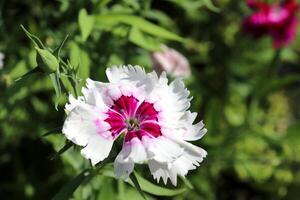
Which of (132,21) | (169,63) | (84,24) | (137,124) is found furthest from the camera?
(169,63)

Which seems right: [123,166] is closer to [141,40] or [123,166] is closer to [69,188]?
[69,188]

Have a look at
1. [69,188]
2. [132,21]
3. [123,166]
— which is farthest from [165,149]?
[132,21]

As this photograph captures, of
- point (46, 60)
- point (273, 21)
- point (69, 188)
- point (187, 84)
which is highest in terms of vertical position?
point (46, 60)

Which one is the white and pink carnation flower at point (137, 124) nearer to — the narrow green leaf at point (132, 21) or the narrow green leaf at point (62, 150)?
the narrow green leaf at point (62, 150)

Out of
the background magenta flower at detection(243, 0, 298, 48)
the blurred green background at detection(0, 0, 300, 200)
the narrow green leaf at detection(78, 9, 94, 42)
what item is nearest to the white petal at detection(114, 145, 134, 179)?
the blurred green background at detection(0, 0, 300, 200)

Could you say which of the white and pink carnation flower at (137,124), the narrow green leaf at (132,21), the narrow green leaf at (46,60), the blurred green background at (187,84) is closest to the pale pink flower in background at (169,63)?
the blurred green background at (187,84)
